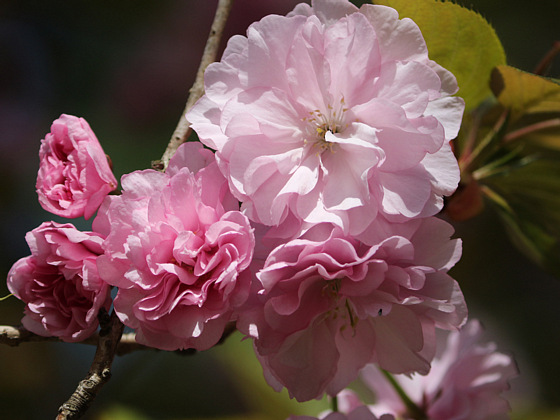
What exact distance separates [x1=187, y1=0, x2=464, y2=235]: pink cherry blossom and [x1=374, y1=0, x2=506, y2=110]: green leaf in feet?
0.23

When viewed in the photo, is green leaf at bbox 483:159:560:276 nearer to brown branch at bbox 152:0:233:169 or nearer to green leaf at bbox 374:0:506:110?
green leaf at bbox 374:0:506:110

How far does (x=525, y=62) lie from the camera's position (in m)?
1.33

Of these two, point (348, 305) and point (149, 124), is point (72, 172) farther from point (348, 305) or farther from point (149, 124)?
point (149, 124)

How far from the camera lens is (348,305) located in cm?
35

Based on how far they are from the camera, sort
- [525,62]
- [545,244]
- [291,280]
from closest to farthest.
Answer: [291,280], [545,244], [525,62]

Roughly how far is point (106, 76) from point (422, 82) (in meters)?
1.24

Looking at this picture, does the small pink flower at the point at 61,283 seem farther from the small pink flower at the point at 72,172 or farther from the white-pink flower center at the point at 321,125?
the white-pink flower center at the point at 321,125

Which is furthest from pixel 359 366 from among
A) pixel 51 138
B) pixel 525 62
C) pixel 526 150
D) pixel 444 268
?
pixel 525 62

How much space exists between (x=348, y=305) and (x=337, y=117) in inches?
4.6

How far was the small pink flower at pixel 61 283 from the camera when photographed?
308mm

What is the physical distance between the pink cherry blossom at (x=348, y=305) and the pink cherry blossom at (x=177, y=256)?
0.7 inches

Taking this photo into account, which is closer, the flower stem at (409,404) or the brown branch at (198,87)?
the brown branch at (198,87)

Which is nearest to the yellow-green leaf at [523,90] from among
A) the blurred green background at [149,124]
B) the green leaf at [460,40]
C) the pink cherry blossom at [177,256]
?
the green leaf at [460,40]

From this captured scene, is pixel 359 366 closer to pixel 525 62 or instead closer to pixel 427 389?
pixel 427 389
